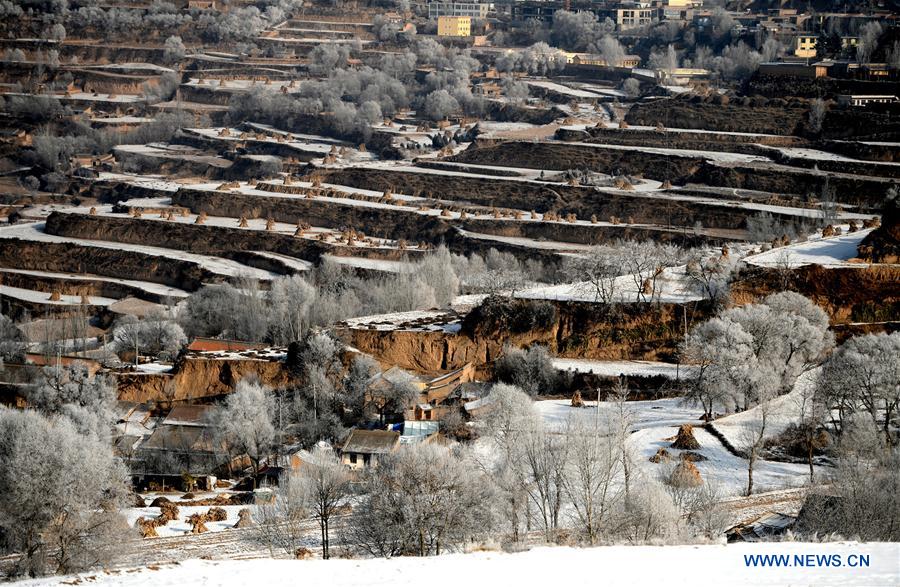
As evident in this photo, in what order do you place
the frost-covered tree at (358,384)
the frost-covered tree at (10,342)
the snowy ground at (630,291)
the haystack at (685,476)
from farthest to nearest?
the frost-covered tree at (10,342) < the snowy ground at (630,291) < the frost-covered tree at (358,384) < the haystack at (685,476)

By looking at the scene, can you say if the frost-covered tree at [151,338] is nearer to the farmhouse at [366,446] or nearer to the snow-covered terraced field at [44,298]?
the snow-covered terraced field at [44,298]

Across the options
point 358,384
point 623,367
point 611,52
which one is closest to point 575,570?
point 358,384

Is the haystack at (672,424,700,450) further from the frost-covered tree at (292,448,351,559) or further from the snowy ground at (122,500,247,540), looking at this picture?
the snowy ground at (122,500,247,540)

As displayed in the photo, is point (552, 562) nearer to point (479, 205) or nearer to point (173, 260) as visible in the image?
point (173, 260)

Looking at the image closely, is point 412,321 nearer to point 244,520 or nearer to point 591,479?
point 244,520

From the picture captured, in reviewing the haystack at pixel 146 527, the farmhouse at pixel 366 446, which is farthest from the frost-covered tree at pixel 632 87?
the haystack at pixel 146 527

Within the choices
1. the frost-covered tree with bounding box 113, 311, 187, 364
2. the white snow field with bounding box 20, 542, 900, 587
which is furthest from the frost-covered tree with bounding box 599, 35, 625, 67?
the white snow field with bounding box 20, 542, 900, 587
